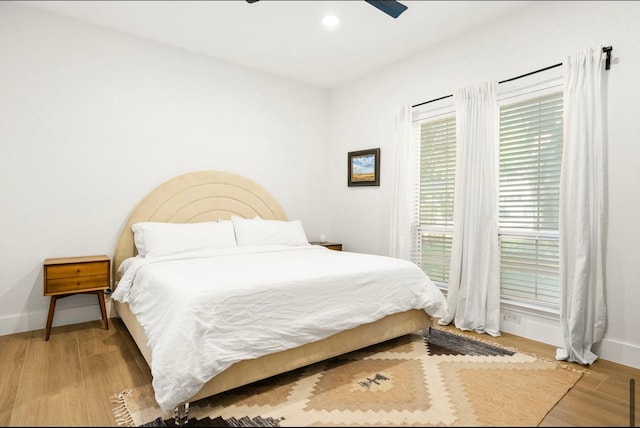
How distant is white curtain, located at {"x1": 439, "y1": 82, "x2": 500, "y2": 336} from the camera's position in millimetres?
3045

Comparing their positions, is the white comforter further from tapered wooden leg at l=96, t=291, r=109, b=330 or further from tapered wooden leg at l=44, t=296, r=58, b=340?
tapered wooden leg at l=44, t=296, r=58, b=340

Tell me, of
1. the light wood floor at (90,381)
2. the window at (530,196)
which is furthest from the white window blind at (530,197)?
the light wood floor at (90,381)

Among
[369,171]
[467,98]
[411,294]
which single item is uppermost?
[467,98]

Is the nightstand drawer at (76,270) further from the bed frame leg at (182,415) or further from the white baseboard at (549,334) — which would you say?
the white baseboard at (549,334)

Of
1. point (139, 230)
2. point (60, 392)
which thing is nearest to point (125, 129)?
point (139, 230)

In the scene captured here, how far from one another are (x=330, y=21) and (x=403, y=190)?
1.77 meters

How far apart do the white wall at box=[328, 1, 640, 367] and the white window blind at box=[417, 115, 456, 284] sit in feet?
1.16

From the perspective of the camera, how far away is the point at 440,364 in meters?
2.41

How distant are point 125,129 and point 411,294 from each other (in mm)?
3010

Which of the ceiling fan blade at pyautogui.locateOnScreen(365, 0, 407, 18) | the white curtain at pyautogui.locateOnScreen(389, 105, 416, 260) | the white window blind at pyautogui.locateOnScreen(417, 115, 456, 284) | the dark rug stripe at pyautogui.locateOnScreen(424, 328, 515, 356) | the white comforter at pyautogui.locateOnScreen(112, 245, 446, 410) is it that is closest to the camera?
the white comforter at pyautogui.locateOnScreen(112, 245, 446, 410)

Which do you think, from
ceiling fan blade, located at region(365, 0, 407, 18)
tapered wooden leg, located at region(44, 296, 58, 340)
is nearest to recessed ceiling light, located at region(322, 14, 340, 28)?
ceiling fan blade, located at region(365, 0, 407, 18)

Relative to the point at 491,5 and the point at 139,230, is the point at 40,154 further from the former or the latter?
the point at 491,5

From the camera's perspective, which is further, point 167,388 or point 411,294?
point 411,294

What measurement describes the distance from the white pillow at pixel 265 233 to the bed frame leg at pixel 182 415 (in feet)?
6.30
